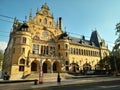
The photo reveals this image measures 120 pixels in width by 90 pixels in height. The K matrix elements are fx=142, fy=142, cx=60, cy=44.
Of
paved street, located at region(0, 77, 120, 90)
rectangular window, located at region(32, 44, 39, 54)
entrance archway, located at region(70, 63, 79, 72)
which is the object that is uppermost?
rectangular window, located at region(32, 44, 39, 54)

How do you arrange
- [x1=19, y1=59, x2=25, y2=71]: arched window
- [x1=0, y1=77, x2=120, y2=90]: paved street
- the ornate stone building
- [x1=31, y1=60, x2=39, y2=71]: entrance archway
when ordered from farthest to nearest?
[x1=31, y1=60, x2=39, y2=71]: entrance archway < the ornate stone building < [x1=19, y1=59, x2=25, y2=71]: arched window < [x1=0, y1=77, x2=120, y2=90]: paved street

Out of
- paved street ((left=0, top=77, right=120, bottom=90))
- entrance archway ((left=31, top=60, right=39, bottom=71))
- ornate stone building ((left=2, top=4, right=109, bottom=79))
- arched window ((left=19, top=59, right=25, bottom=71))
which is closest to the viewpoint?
paved street ((left=0, top=77, right=120, bottom=90))

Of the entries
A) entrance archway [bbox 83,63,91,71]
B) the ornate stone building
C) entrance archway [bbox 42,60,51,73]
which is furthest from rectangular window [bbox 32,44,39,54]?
entrance archway [bbox 83,63,91,71]

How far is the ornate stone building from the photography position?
38.4 meters

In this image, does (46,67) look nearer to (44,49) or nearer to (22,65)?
(44,49)

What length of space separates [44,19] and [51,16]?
9.88 ft

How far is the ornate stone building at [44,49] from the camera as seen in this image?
38406 millimetres

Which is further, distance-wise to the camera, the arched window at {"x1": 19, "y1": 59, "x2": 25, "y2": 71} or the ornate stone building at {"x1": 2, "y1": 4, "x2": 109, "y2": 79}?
the ornate stone building at {"x1": 2, "y1": 4, "x2": 109, "y2": 79}

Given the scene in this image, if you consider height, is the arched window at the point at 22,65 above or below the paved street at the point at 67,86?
above

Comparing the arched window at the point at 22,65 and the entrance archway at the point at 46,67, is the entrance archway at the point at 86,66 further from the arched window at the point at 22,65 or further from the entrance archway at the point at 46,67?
the arched window at the point at 22,65

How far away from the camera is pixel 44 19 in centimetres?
4666

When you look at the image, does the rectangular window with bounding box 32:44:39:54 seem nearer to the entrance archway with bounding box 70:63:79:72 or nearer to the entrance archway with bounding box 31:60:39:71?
the entrance archway with bounding box 31:60:39:71

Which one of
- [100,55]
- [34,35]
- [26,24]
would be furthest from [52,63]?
[100,55]

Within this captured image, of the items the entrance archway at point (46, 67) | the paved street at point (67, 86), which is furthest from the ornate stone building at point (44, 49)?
the paved street at point (67, 86)
